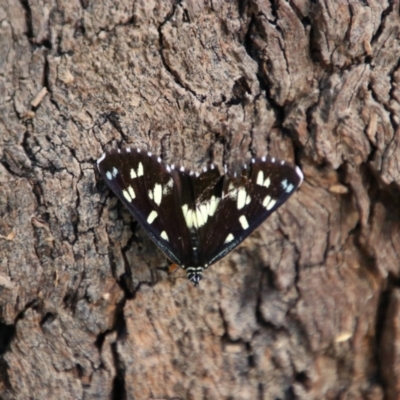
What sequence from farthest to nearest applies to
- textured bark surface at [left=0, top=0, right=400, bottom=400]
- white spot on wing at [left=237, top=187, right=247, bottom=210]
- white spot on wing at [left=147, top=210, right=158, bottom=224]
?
1. white spot on wing at [left=237, top=187, right=247, bottom=210]
2. white spot on wing at [left=147, top=210, right=158, bottom=224]
3. textured bark surface at [left=0, top=0, right=400, bottom=400]

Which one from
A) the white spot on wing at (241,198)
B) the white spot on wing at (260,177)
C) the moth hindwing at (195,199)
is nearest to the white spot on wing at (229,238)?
the moth hindwing at (195,199)

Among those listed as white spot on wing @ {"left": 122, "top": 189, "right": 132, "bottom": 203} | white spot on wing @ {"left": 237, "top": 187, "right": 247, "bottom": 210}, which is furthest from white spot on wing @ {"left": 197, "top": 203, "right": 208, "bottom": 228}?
white spot on wing @ {"left": 122, "top": 189, "right": 132, "bottom": 203}

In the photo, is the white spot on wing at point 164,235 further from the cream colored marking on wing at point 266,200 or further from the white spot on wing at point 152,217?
the cream colored marking on wing at point 266,200

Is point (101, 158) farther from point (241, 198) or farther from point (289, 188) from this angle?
point (289, 188)

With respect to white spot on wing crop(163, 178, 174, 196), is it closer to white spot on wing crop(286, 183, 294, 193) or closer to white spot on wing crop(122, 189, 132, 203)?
white spot on wing crop(122, 189, 132, 203)

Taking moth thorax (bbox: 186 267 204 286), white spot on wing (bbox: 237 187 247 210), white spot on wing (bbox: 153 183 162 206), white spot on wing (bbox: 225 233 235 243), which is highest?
white spot on wing (bbox: 153 183 162 206)

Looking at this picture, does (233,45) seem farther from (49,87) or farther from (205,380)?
(205,380)

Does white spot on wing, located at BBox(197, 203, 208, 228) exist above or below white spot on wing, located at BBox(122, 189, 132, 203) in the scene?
below
